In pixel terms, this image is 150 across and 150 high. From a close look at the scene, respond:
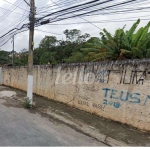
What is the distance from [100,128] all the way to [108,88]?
5.27ft

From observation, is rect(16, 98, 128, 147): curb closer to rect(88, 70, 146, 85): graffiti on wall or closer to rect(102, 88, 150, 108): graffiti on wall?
rect(102, 88, 150, 108): graffiti on wall

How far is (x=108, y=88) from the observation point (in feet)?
20.6

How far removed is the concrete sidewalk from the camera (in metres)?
4.50

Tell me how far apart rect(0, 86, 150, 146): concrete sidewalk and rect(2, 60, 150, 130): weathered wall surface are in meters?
0.31

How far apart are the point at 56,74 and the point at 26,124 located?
Result: 422 cm

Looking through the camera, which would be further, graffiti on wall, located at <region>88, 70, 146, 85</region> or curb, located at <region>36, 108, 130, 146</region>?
graffiti on wall, located at <region>88, 70, 146, 85</region>

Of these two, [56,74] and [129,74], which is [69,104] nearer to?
[56,74]

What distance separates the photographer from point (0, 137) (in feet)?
13.8

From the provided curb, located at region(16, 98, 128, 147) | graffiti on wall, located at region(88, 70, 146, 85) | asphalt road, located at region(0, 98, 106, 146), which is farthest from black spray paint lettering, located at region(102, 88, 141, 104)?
asphalt road, located at region(0, 98, 106, 146)

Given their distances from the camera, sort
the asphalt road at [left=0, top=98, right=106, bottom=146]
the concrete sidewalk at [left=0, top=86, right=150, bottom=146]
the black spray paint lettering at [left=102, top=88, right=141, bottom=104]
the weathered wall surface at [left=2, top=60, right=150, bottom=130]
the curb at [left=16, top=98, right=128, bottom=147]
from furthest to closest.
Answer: the black spray paint lettering at [left=102, top=88, right=141, bottom=104], the weathered wall surface at [left=2, top=60, right=150, bottom=130], the concrete sidewalk at [left=0, top=86, right=150, bottom=146], the curb at [left=16, top=98, right=128, bottom=147], the asphalt road at [left=0, top=98, right=106, bottom=146]

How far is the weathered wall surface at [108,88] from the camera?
206 inches

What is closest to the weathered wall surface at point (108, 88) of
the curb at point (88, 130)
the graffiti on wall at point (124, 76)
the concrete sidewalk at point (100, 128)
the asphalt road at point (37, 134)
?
the graffiti on wall at point (124, 76)

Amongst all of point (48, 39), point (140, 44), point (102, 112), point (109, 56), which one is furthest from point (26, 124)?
point (48, 39)

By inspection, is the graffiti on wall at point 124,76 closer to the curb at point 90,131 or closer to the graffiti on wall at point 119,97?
the graffiti on wall at point 119,97
